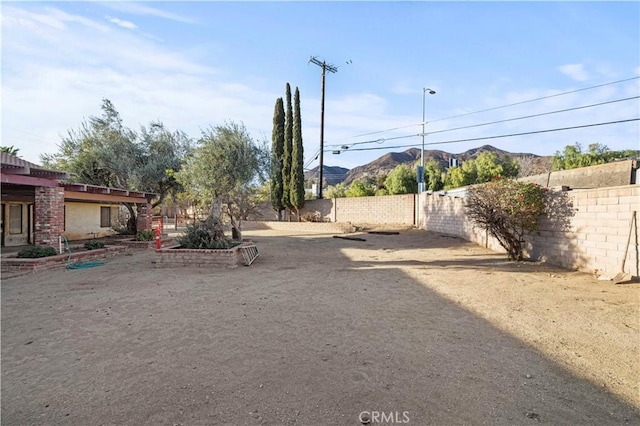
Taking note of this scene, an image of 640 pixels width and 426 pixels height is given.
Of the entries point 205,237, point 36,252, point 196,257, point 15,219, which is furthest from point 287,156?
point 36,252

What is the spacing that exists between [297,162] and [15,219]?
54.6ft

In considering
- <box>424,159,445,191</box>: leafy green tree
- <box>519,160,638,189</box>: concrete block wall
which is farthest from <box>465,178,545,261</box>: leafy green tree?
<box>424,159,445,191</box>: leafy green tree

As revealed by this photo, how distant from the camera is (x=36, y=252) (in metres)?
9.11

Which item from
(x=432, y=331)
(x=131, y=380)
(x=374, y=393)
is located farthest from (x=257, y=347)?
(x=432, y=331)

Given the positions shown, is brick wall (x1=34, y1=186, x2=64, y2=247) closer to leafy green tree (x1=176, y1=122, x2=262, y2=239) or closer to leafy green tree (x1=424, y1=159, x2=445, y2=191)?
leafy green tree (x1=176, y1=122, x2=262, y2=239)

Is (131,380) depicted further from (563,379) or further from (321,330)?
(563,379)

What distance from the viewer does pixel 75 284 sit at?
23.6 ft

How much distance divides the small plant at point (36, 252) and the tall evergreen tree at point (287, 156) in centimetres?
1844

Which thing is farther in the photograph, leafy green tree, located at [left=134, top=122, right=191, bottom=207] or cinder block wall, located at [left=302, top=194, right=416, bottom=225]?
cinder block wall, located at [left=302, top=194, right=416, bottom=225]

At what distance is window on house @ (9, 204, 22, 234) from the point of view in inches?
558

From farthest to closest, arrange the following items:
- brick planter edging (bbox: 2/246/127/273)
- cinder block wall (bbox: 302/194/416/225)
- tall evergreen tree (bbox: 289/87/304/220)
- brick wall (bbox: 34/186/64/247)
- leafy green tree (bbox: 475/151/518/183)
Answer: leafy green tree (bbox: 475/151/518/183)
tall evergreen tree (bbox: 289/87/304/220)
cinder block wall (bbox: 302/194/416/225)
brick wall (bbox: 34/186/64/247)
brick planter edging (bbox: 2/246/127/273)

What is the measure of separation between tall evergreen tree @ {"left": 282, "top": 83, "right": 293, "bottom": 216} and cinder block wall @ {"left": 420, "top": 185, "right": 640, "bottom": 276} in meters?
19.6

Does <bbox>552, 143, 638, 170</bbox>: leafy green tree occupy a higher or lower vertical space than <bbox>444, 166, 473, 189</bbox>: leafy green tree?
higher

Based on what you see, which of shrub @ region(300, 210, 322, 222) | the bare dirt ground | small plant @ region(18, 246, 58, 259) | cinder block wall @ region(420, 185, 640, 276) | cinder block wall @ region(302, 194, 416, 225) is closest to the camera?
the bare dirt ground
